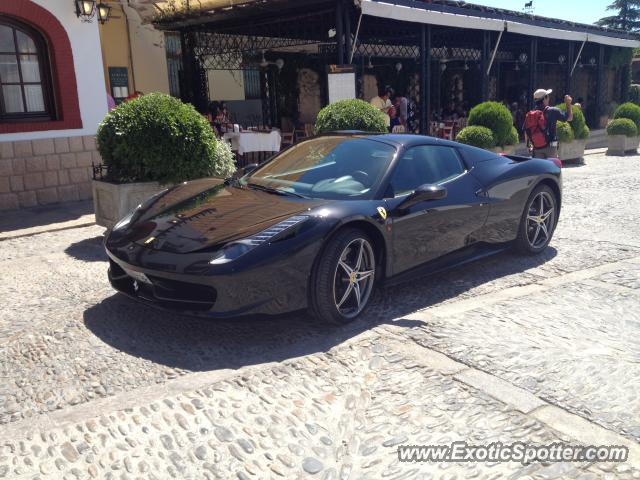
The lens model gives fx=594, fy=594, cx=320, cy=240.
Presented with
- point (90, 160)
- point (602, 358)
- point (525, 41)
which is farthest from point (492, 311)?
point (525, 41)

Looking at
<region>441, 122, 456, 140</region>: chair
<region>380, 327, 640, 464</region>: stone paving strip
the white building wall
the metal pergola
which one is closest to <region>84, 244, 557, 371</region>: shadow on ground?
<region>380, 327, 640, 464</region>: stone paving strip

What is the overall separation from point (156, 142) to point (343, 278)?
11.0ft

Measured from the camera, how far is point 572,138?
14477mm

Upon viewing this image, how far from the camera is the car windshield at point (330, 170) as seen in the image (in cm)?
447

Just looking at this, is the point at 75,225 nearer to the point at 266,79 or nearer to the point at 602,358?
the point at 602,358

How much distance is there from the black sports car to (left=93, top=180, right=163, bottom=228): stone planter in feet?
5.24

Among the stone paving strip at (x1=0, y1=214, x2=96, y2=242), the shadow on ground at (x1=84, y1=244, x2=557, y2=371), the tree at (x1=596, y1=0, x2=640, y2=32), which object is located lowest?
the shadow on ground at (x1=84, y1=244, x2=557, y2=371)

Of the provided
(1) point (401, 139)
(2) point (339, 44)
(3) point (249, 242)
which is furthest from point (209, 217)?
(2) point (339, 44)

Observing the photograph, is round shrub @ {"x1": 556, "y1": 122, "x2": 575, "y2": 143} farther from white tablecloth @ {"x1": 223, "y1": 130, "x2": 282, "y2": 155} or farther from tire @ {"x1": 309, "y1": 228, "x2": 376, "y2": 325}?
tire @ {"x1": 309, "y1": 228, "x2": 376, "y2": 325}

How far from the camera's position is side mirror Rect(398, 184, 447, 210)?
14.5 ft

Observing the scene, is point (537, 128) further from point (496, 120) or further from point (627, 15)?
point (627, 15)

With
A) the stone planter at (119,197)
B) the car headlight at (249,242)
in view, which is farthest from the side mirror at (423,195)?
the stone planter at (119,197)

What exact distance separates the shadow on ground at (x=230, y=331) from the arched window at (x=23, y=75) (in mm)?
5756

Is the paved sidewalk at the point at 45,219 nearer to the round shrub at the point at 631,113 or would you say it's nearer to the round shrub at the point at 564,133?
the round shrub at the point at 564,133
